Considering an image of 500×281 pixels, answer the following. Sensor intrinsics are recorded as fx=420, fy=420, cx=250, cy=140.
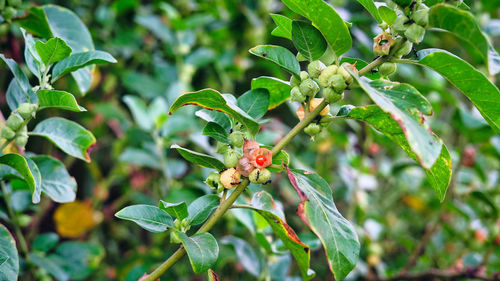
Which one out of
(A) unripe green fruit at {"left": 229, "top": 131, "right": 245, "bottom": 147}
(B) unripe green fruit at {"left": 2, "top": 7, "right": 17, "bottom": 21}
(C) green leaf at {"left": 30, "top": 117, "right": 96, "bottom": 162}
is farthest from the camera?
(B) unripe green fruit at {"left": 2, "top": 7, "right": 17, "bottom": 21}

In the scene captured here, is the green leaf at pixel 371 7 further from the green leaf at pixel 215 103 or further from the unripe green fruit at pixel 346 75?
the green leaf at pixel 215 103

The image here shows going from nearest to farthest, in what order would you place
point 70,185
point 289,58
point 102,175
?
1. point 289,58
2. point 70,185
3. point 102,175

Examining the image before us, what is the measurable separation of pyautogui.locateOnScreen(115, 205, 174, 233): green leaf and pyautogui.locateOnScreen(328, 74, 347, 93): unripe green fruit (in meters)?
0.37

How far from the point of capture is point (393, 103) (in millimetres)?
630

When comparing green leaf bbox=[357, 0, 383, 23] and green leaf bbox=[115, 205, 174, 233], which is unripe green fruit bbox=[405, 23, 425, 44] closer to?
green leaf bbox=[357, 0, 383, 23]

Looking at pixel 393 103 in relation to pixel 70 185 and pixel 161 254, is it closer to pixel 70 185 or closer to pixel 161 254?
pixel 70 185

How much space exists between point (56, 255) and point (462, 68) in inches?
45.7

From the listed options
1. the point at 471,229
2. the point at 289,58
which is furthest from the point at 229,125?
the point at 471,229

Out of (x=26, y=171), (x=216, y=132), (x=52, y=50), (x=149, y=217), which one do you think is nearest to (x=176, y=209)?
(x=149, y=217)

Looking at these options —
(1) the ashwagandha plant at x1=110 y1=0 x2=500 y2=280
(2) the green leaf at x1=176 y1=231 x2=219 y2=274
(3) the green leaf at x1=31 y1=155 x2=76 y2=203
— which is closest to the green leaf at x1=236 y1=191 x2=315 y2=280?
(1) the ashwagandha plant at x1=110 y1=0 x2=500 y2=280

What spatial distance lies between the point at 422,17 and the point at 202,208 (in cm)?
49

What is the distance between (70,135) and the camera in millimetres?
897

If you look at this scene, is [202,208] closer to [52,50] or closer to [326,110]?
[326,110]

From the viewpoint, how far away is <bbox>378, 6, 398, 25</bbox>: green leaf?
687 millimetres
